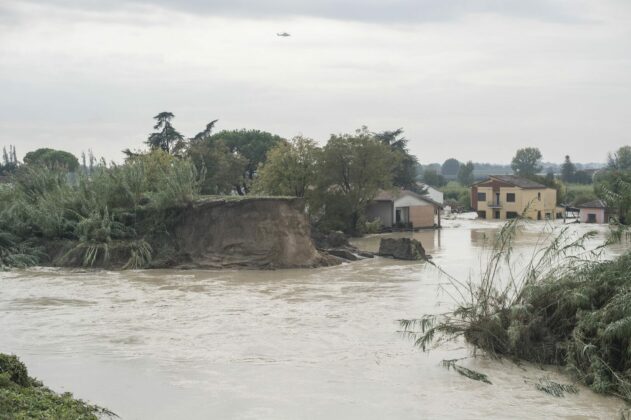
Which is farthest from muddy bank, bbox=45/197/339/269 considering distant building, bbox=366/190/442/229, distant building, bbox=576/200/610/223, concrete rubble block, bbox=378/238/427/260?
distant building, bbox=576/200/610/223

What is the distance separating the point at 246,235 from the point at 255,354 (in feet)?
46.6

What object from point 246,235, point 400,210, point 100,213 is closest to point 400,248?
point 246,235

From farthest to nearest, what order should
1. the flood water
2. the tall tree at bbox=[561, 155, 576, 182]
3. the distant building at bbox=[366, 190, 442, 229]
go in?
1. the tall tree at bbox=[561, 155, 576, 182]
2. the distant building at bbox=[366, 190, 442, 229]
3. the flood water

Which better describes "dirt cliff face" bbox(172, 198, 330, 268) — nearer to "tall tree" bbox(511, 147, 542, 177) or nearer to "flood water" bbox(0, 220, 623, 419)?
"flood water" bbox(0, 220, 623, 419)

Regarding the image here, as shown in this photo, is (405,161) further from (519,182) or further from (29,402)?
(29,402)

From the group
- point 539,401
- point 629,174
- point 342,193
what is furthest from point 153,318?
point 342,193

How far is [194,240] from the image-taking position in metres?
28.0

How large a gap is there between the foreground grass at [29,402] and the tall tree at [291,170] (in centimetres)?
3190

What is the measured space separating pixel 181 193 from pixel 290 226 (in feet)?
14.8

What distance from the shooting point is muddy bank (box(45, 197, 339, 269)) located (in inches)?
1061

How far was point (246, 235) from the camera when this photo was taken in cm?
2755

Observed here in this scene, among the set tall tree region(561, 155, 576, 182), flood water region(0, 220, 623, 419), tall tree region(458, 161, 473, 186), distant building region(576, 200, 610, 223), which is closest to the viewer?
flood water region(0, 220, 623, 419)

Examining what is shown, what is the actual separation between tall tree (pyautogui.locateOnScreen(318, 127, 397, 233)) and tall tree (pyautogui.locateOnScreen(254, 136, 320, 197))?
2.26 ft

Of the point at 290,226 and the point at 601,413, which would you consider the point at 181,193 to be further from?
the point at 601,413
